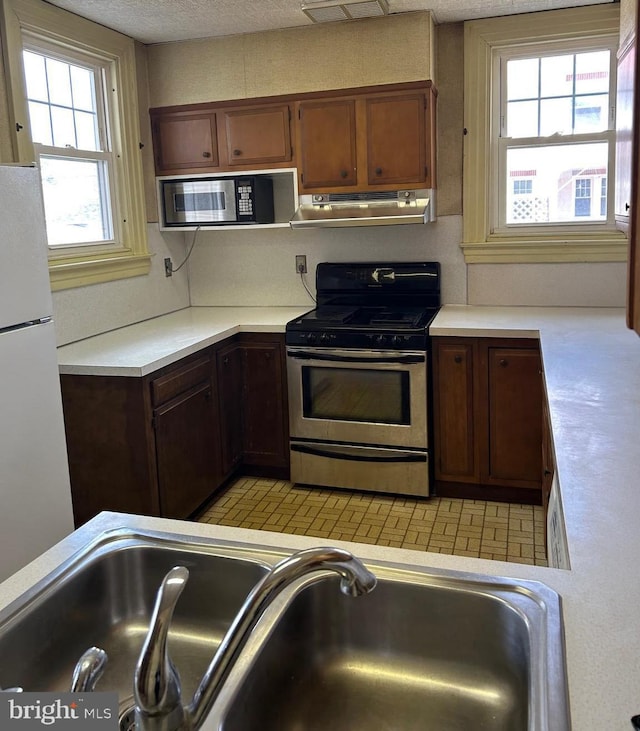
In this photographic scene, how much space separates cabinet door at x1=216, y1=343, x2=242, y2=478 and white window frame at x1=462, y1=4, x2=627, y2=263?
1.46 m

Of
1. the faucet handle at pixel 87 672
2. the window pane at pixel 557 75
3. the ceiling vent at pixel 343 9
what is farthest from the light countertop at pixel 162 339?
the faucet handle at pixel 87 672

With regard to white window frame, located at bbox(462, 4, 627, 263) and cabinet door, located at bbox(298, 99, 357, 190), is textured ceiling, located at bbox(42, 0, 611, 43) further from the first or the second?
cabinet door, located at bbox(298, 99, 357, 190)

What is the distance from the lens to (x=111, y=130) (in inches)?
150

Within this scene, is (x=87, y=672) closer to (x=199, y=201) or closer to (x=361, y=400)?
(x=361, y=400)

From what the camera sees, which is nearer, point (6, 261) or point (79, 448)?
point (6, 261)

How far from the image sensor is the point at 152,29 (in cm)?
371

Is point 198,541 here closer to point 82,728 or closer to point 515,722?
point 82,728

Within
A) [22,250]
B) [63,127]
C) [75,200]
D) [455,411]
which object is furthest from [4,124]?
[455,411]

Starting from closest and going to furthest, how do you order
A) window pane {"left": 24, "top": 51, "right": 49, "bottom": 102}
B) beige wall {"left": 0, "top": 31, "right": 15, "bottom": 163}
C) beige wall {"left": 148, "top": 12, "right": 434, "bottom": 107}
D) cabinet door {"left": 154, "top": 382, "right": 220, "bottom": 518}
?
1. beige wall {"left": 0, "top": 31, "right": 15, "bottom": 163}
2. cabinet door {"left": 154, "top": 382, "right": 220, "bottom": 518}
3. window pane {"left": 24, "top": 51, "right": 49, "bottom": 102}
4. beige wall {"left": 148, "top": 12, "right": 434, "bottom": 107}

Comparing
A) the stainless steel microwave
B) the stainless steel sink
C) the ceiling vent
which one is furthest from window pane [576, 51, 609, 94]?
the stainless steel sink

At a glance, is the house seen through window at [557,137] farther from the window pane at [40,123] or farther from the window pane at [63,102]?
the window pane at [40,123]

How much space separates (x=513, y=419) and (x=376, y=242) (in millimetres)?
1349

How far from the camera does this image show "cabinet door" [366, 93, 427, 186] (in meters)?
3.61

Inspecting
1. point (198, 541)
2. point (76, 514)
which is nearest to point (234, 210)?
point (76, 514)
